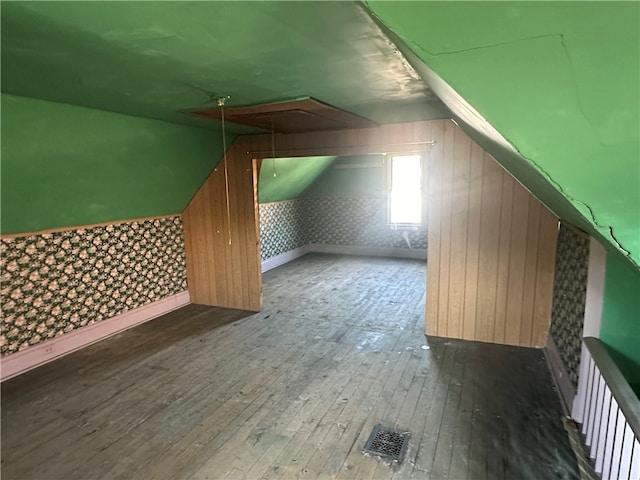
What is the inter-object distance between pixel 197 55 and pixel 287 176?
183 inches

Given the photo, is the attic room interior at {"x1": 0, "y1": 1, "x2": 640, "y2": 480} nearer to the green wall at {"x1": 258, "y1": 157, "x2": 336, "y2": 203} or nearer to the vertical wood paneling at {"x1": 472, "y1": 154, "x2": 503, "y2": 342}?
the vertical wood paneling at {"x1": 472, "y1": 154, "x2": 503, "y2": 342}

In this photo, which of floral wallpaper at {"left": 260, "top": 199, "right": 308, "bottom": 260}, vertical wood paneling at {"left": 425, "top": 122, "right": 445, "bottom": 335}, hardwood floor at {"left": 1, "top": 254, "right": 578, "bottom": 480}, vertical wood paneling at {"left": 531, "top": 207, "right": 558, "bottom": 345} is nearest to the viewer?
hardwood floor at {"left": 1, "top": 254, "right": 578, "bottom": 480}

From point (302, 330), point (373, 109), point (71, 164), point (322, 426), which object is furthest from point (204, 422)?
point (373, 109)

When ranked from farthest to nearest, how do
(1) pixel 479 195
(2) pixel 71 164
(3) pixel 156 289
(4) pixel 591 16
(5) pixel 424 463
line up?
(3) pixel 156 289 < (1) pixel 479 195 < (2) pixel 71 164 < (5) pixel 424 463 < (4) pixel 591 16

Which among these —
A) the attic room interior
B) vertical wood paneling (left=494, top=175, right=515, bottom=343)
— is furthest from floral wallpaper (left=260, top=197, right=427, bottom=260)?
vertical wood paneling (left=494, top=175, right=515, bottom=343)

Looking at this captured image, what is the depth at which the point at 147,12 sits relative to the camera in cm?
131

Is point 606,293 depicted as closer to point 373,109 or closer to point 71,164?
point 373,109

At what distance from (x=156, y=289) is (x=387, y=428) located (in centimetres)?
319

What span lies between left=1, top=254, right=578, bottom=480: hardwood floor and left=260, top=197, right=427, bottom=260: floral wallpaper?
3429mm

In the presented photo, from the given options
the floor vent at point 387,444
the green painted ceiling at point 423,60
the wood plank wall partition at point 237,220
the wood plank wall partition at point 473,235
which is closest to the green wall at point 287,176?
the wood plank wall partition at point 237,220

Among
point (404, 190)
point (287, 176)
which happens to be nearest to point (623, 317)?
point (287, 176)

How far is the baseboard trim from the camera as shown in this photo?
2.64m

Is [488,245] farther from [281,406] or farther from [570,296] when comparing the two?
[281,406]

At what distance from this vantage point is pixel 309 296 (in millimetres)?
5316
